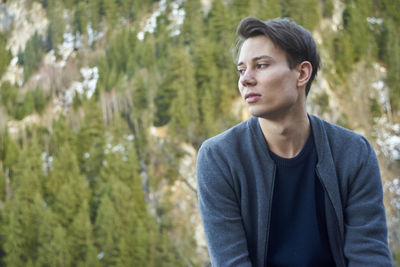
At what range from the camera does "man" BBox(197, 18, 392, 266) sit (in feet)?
3.77

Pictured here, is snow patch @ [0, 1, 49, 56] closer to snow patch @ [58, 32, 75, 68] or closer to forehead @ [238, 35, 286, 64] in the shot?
snow patch @ [58, 32, 75, 68]

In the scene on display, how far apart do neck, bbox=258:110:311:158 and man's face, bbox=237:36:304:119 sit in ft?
0.11

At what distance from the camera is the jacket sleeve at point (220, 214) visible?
1143 millimetres

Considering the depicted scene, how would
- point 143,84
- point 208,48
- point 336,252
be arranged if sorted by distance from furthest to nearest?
point 208,48
point 143,84
point 336,252

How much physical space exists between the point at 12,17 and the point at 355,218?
60.2ft

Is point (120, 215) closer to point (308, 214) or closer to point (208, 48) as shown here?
point (208, 48)

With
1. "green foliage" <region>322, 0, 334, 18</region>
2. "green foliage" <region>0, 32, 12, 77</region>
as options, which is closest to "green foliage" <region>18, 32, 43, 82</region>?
"green foliage" <region>0, 32, 12, 77</region>

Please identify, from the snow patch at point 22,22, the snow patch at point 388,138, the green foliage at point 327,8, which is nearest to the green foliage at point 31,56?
the snow patch at point 22,22

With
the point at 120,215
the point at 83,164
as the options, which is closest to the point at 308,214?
the point at 120,215

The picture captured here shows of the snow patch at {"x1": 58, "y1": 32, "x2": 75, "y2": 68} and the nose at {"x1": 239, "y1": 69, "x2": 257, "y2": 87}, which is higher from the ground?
the nose at {"x1": 239, "y1": 69, "x2": 257, "y2": 87}

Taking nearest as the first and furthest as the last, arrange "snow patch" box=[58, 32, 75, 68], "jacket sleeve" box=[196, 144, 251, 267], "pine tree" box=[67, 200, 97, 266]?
"jacket sleeve" box=[196, 144, 251, 267] < "pine tree" box=[67, 200, 97, 266] < "snow patch" box=[58, 32, 75, 68]

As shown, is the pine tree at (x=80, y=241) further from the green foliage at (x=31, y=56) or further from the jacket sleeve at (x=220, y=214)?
the jacket sleeve at (x=220, y=214)

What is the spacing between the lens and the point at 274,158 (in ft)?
3.95

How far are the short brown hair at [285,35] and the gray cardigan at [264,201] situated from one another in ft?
0.78
